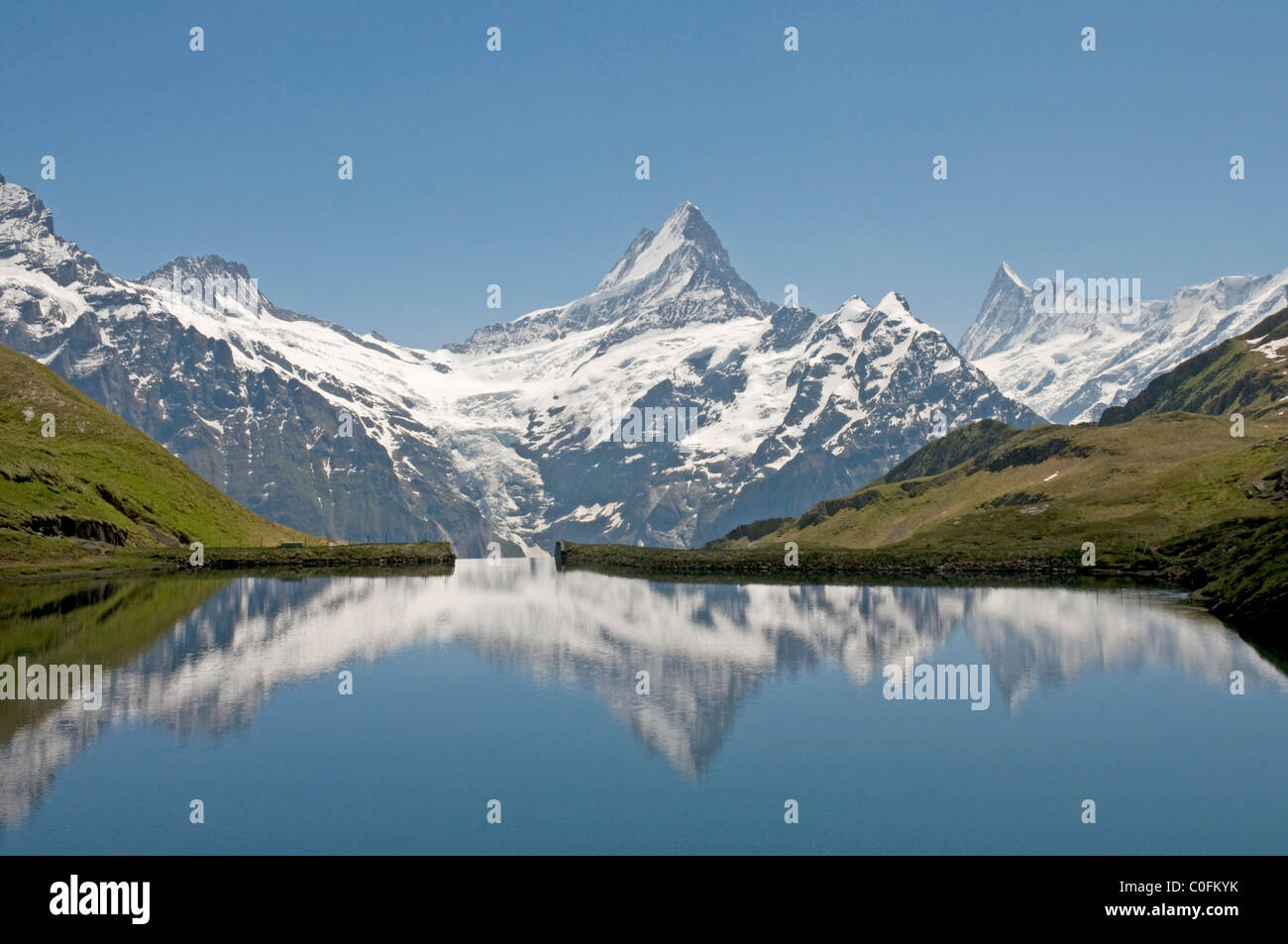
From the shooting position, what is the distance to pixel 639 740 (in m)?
66.1

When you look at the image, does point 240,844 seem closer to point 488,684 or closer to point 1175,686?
point 488,684

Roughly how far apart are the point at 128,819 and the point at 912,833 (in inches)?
1318

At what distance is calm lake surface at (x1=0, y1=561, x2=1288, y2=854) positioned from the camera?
160ft

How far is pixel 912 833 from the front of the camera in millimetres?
48531

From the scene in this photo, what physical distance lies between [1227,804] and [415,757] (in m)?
40.4

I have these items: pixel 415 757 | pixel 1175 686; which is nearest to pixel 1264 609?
pixel 1175 686

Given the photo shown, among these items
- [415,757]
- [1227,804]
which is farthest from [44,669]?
[1227,804]

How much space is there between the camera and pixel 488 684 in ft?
287

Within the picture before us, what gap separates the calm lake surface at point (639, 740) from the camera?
4878 centimetres

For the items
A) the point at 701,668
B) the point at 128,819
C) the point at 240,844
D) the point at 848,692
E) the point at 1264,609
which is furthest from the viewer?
the point at 1264,609
